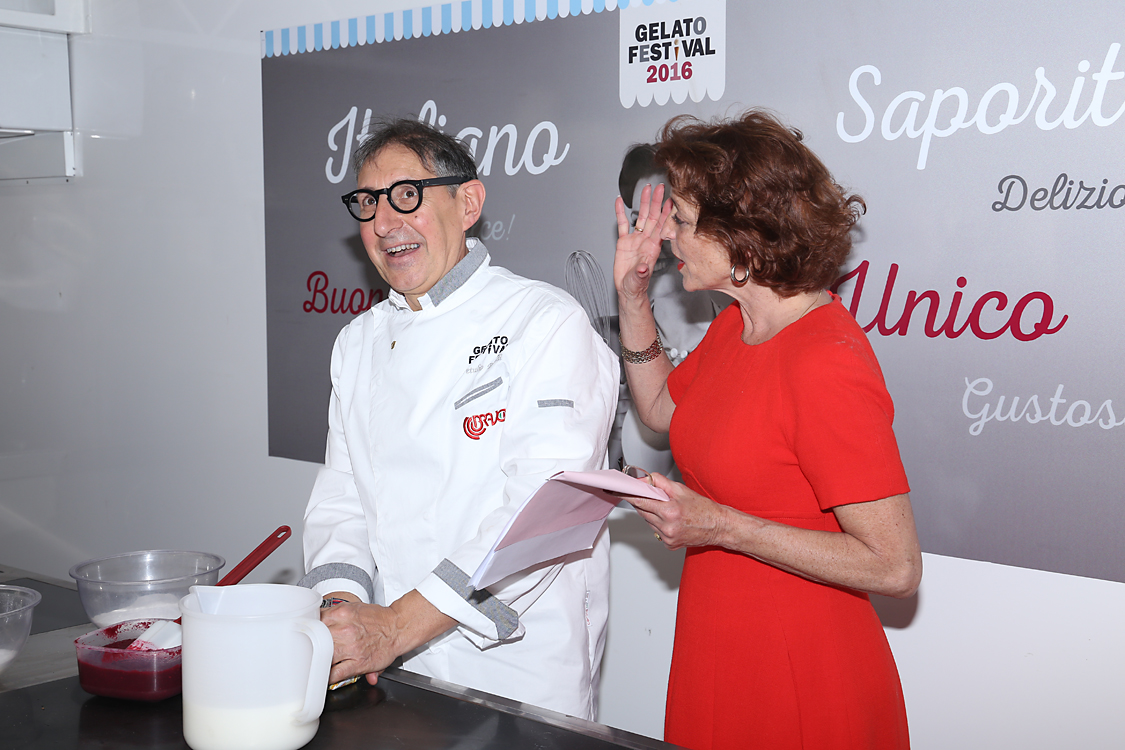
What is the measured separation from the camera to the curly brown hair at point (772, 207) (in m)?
1.21

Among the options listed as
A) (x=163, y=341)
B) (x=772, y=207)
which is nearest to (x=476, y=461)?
(x=772, y=207)

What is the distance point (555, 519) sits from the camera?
1.00 m

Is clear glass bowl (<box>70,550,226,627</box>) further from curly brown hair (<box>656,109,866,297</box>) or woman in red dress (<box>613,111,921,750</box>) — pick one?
curly brown hair (<box>656,109,866,297</box>)

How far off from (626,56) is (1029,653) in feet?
4.15

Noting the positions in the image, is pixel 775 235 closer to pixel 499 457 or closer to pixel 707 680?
pixel 499 457

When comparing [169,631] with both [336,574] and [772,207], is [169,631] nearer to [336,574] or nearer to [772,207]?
[336,574]

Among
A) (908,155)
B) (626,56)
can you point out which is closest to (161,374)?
(626,56)

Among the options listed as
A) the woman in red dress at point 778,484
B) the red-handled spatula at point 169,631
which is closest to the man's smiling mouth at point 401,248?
the woman in red dress at point 778,484

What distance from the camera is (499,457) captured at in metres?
1.25

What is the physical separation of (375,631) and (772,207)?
714 mm

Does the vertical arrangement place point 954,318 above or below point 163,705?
above

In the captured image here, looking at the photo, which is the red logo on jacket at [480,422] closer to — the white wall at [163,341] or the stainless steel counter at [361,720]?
the stainless steel counter at [361,720]

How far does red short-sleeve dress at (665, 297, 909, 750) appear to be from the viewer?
44.5 inches

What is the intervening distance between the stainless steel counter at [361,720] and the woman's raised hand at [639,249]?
73 cm
